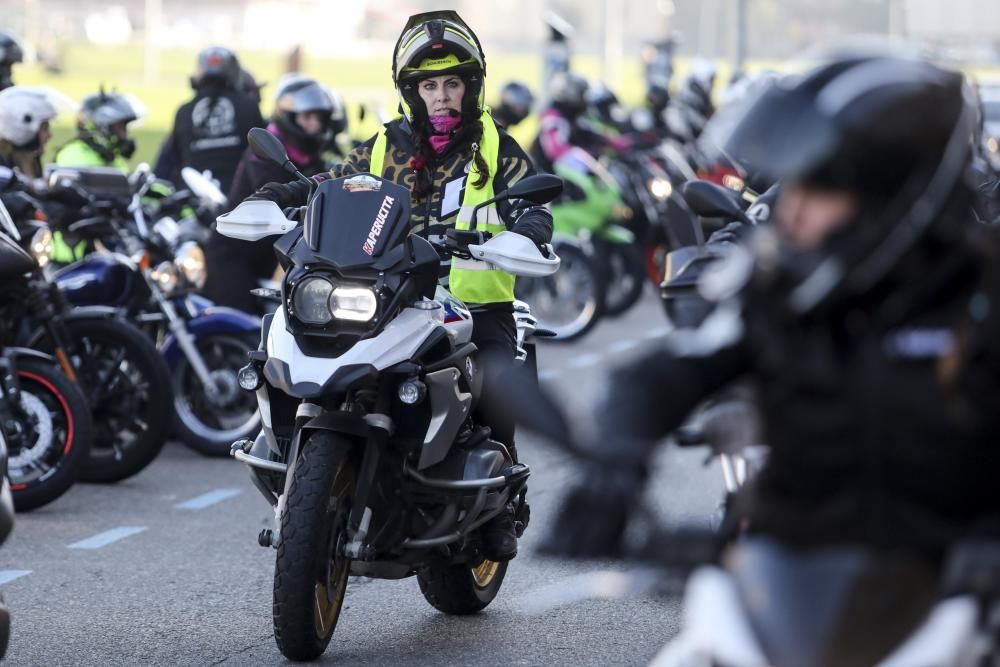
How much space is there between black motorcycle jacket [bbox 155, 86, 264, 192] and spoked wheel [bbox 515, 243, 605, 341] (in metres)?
3.61

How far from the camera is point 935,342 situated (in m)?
2.99

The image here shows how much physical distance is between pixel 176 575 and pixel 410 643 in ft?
4.79

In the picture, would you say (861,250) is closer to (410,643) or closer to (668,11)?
(410,643)

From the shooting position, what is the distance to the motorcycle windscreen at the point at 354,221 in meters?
5.90

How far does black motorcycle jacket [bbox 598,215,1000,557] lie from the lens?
2959 millimetres

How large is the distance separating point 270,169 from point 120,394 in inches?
80.0

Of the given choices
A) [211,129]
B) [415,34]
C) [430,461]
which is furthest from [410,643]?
[211,129]

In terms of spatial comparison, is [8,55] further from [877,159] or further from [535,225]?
[877,159]

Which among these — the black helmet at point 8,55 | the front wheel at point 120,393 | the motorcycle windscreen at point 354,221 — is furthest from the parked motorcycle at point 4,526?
the black helmet at point 8,55

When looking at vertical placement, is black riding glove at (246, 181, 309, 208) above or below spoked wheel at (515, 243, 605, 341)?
above

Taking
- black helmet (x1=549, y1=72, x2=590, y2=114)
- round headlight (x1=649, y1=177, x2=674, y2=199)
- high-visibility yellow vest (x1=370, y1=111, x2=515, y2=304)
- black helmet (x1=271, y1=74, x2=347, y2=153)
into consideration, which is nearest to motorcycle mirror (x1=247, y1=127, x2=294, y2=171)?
high-visibility yellow vest (x1=370, y1=111, x2=515, y2=304)

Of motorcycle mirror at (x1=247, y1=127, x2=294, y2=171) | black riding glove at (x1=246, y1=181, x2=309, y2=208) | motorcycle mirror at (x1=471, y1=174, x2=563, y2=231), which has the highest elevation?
motorcycle mirror at (x1=247, y1=127, x2=294, y2=171)

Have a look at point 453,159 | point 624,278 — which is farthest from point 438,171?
point 624,278

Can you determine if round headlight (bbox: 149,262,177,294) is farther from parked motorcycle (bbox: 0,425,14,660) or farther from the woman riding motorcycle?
parked motorcycle (bbox: 0,425,14,660)
